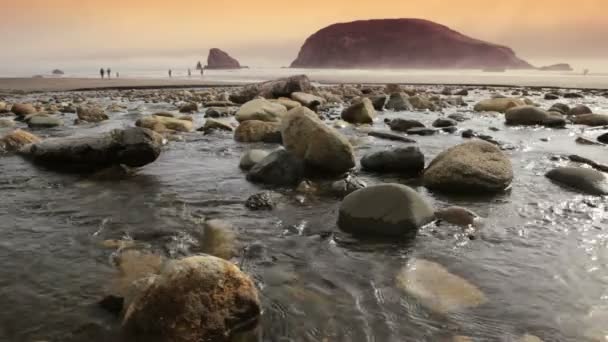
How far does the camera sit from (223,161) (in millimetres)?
7957

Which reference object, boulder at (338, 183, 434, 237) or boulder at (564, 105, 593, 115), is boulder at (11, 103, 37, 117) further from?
boulder at (564, 105, 593, 115)

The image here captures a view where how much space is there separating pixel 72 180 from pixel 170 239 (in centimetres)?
287

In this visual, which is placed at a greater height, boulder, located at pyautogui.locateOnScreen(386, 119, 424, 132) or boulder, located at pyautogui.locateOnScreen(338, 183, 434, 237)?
boulder, located at pyautogui.locateOnScreen(386, 119, 424, 132)

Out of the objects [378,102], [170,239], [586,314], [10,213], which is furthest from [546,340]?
[378,102]

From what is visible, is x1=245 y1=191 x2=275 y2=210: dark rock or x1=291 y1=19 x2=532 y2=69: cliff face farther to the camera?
x1=291 y1=19 x2=532 y2=69: cliff face

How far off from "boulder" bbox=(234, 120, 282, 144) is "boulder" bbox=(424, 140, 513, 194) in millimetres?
4110

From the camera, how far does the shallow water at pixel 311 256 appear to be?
9.57 feet

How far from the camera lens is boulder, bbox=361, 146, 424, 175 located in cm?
704

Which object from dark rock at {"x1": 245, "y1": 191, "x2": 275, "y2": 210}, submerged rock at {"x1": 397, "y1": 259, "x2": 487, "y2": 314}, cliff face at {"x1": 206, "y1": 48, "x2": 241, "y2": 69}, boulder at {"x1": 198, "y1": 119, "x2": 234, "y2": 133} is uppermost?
cliff face at {"x1": 206, "y1": 48, "x2": 241, "y2": 69}

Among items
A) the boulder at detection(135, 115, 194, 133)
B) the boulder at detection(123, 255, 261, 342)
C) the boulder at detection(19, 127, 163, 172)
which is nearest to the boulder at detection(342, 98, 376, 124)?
the boulder at detection(135, 115, 194, 133)

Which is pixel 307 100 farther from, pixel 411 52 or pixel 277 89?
pixel 411 52

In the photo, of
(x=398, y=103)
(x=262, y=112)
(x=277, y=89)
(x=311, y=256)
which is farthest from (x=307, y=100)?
(x=311, y=256)

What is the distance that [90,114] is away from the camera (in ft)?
43.7

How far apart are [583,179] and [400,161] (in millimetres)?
2372
